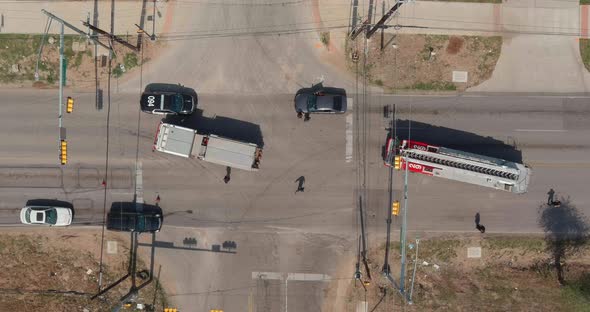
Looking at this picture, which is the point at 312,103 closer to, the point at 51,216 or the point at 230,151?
the point at 230,151

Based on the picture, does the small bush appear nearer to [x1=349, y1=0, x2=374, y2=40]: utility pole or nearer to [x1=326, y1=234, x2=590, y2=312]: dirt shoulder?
[x1=349, y1=0, x2=374, y2=40]: utility pole

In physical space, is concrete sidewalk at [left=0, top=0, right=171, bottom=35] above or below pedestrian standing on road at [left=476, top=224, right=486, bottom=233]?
above

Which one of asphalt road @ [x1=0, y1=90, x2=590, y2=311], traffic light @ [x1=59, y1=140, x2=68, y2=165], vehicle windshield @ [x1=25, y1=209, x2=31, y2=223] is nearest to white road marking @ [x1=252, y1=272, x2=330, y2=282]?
asphalt road @ [x1=0, y1=90, x2=590, y2=311]

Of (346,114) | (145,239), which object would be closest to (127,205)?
(145,239)

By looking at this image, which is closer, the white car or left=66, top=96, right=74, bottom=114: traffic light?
the white car

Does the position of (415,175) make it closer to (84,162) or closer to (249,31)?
(249,31)
